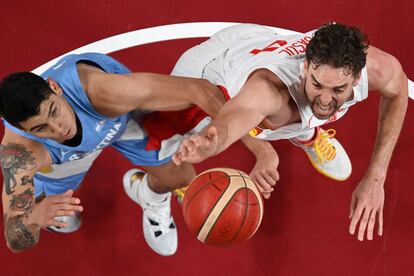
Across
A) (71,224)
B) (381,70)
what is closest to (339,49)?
(381,70)

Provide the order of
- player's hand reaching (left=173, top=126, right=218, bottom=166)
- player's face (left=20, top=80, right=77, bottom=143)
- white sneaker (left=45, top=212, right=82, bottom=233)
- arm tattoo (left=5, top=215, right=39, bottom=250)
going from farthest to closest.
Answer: white sneaker (left=45, top=212, right=82, bottom=233)
arm tattoo (left=5, top=215, right=39, bottom=250)
player's face (left=20, top=80, right=77, bottom=143)
player's hand reaching (left=173, top=126, right=218, bottom=166)

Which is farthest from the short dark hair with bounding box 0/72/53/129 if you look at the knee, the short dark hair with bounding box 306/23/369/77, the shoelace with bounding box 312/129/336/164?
the shoelace with bounding box 312/129/336/164

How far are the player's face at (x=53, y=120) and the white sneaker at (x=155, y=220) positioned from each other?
1.17 metres

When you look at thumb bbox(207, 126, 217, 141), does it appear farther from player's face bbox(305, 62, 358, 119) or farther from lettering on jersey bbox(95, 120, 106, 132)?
lettering on jersey bbox(95, 120, 106, 132)

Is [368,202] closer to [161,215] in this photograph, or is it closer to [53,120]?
[161,215]

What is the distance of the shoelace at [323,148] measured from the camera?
455 cm

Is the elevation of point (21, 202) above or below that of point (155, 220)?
above

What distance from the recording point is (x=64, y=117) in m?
3.50

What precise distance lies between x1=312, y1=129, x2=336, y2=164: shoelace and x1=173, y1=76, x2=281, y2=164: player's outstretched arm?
1199 mm

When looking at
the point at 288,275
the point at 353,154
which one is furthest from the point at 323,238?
the point at 353,154

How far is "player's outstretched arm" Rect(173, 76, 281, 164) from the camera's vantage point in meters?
2.79

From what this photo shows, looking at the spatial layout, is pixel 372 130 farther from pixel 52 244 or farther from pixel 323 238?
pixel 52 244

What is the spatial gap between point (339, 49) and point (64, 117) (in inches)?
60.3

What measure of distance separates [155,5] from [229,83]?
175 cm
